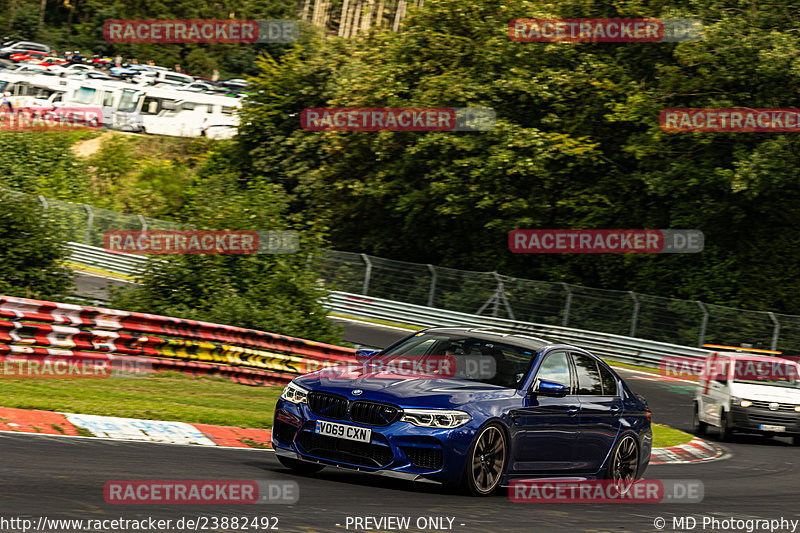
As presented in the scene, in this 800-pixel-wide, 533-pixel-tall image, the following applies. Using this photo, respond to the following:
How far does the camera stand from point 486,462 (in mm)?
8711

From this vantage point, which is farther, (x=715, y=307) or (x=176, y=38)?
(x=176, y=38)

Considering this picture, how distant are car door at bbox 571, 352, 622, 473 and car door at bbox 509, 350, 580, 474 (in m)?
0.14

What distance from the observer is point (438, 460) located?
8.32 m

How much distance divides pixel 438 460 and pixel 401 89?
30.9 metres

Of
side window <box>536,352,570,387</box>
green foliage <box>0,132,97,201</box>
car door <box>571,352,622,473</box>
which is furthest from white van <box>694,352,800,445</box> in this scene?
green foliage <box>0,132,97,201</box>

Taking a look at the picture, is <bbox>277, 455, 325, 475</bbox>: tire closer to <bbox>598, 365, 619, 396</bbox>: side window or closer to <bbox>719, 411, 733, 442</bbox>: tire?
<bbox>598, 365, 619, 396</bbox>: side window

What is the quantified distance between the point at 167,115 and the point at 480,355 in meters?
49.7

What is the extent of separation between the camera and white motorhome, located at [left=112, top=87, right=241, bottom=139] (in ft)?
185

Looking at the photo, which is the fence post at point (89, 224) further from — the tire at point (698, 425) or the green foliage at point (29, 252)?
the tire at point (698, 425)

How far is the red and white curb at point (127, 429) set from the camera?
32.9 ft

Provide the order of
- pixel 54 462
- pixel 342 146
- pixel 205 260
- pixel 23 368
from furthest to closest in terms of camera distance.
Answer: pixel 342 146
pixel 205 260
pixel 23 368
pixel 54 462

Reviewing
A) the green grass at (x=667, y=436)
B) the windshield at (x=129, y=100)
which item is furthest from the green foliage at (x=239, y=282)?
the windshield at (x=129, y=100)

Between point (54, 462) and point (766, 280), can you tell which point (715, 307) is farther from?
point (54, 462)

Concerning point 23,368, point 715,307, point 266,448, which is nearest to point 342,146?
point 715,307
